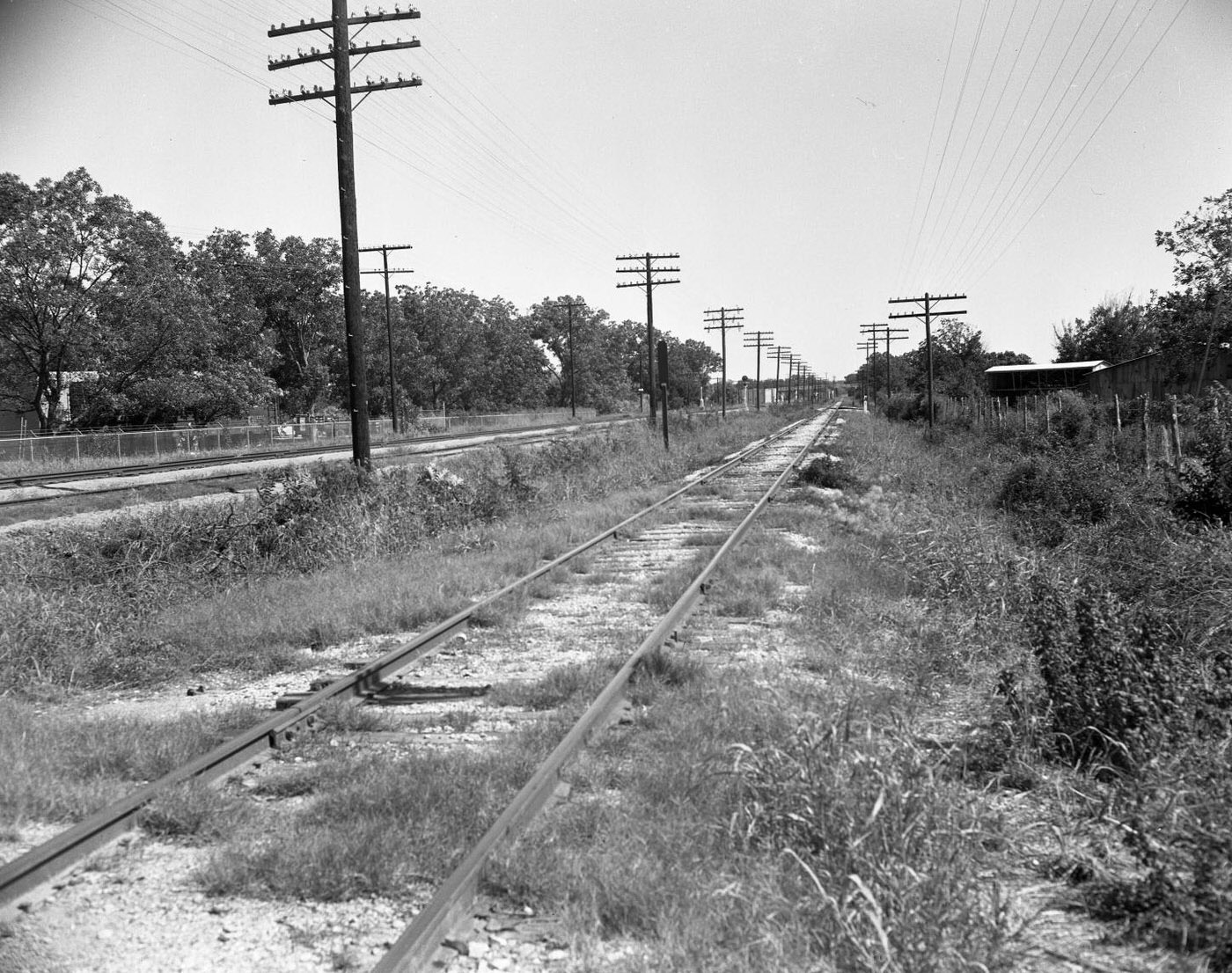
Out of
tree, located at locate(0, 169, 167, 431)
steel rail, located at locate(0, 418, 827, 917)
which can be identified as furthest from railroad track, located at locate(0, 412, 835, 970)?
tree, located at locate(0, 169, 167, 431)

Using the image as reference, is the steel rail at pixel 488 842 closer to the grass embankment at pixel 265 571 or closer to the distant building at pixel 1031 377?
the grass embankment at pixel 265 571

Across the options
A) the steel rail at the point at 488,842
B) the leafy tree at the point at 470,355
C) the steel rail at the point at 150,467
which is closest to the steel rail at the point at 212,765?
the steel rail at the point at 488,842

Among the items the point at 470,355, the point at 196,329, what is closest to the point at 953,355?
the point at 470,355

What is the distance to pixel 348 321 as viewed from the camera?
16.9 metres

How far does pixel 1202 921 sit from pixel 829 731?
1.54 m

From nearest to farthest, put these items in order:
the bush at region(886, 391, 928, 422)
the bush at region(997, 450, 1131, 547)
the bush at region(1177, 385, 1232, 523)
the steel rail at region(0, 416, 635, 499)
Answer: the bush at region(1177, 385, 1232, 523)
the bush at region(997, 450, 1131, 547)
the steel rail at region(0, 416, 635, 499)
the bush at region(886, 391, 928, 422)

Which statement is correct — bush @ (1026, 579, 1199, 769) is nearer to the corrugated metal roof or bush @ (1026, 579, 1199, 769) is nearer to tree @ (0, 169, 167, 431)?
tree @ (0, 169, 167, 431)

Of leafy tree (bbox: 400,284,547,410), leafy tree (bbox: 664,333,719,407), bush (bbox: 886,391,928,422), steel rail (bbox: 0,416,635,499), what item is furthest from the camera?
leafy tree (bbox: 664,333,719,407)

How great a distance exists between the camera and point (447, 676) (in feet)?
24.5

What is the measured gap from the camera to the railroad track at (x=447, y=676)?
363cm

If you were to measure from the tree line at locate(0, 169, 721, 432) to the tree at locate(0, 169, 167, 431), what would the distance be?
0.06 meters

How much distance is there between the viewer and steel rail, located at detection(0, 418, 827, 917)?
3.97 metres

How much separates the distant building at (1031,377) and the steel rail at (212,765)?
67863mm

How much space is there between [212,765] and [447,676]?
7.85 feet
